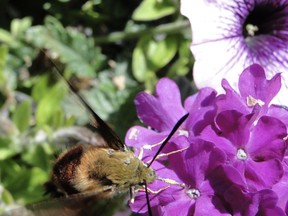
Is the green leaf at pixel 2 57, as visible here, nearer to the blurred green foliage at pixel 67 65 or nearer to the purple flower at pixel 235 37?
the blurred green foliage at pixel 67 65

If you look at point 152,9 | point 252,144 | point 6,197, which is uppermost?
point 152,9

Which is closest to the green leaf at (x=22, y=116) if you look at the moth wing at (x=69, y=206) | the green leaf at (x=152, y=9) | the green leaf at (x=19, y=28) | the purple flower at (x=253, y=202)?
the green leaf at (x=19, y=28)

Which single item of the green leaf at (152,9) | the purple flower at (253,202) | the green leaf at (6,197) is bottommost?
the green leaf at (6,197)

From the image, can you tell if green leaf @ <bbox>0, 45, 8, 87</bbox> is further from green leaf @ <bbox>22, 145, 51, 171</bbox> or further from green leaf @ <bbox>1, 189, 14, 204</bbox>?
green leaf @ <bbox>1, 189, 14, 204</bbox>

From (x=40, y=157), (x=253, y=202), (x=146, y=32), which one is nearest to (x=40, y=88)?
(x=40, y=157)

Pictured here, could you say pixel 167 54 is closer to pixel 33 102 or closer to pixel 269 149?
pixel 33 102

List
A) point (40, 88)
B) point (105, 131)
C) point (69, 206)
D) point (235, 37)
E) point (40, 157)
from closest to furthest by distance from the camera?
point (69, 206)
point (105, 131)
point (235, 37)
point (40, 157)
point (40, 88)

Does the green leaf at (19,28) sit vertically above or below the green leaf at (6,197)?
above

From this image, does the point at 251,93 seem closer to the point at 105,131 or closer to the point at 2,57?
the point at 105,131
